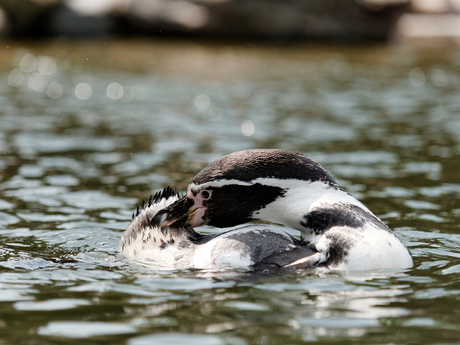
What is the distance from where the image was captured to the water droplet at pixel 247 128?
12.3 metres

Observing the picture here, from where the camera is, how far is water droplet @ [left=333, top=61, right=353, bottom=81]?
18.9 m

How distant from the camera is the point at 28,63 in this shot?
21.4m

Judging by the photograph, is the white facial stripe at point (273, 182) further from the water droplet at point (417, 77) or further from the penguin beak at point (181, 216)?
the water droplet at point (417, 77)

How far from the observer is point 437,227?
7.28 m

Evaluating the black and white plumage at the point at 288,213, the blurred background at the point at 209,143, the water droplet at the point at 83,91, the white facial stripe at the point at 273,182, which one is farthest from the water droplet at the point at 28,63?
the white facial stripe at the point at 273,182

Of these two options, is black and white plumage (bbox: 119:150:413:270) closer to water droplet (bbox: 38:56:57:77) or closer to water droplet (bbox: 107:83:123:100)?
water droplet (bbox: 107:83:123:100)

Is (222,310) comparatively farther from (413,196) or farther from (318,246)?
(413,196)

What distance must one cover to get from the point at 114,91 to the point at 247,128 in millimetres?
5289

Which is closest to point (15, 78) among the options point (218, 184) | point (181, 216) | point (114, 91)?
point (114, 91)

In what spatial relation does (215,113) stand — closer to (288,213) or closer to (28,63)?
(288,213)

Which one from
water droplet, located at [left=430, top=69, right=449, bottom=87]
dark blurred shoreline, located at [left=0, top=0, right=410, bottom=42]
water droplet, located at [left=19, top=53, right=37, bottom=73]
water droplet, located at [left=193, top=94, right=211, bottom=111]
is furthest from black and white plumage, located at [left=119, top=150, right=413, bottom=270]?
dark blurred shoreline, located at [left=0, top=0, right=410, bottom=42]

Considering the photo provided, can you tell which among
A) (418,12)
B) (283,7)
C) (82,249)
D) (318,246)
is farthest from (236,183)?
(418,12)

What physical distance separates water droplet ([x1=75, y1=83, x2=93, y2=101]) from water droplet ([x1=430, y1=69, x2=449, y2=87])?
28.2ft

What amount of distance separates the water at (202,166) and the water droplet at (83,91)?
0.08 meters
